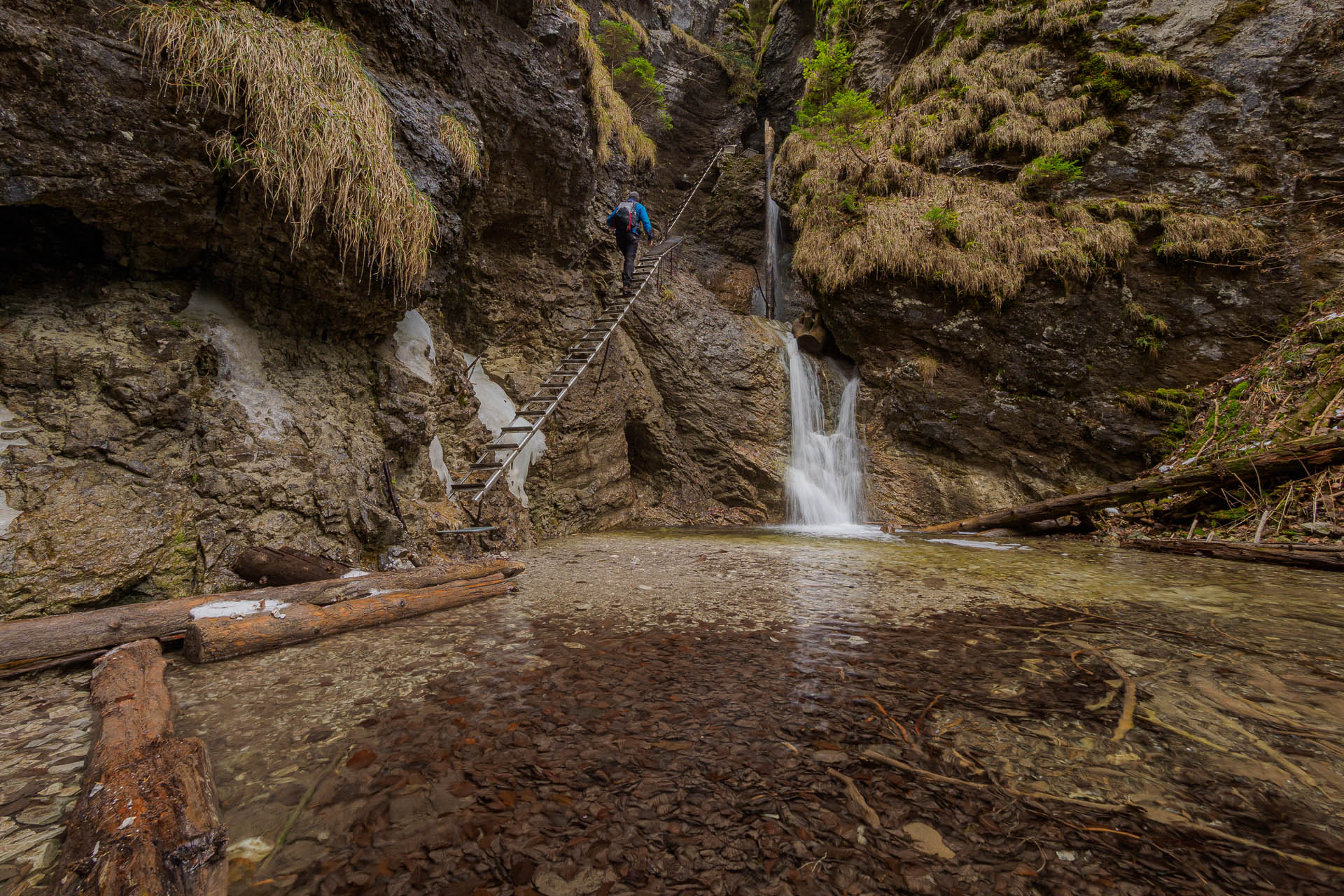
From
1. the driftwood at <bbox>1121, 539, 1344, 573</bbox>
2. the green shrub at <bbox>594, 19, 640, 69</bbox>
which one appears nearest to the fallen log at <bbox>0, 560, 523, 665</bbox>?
the driftwood at <bbox>1121, 539, 1344, 573</bbox>

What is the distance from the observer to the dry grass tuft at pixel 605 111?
8.18 meters

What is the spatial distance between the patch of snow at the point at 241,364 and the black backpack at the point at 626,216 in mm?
6090

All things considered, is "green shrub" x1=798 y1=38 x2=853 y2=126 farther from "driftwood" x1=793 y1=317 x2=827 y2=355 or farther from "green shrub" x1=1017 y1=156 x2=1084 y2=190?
"driftwood" x1=793 y1=317 x2=827 y2=355

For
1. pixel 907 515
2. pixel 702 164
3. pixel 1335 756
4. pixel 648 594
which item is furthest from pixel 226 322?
pixel 702 164

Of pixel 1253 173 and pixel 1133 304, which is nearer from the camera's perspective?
pixel 1253 173

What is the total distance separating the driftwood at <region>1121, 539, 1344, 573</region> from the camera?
13.4 ft

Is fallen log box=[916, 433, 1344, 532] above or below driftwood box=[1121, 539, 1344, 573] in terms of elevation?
above

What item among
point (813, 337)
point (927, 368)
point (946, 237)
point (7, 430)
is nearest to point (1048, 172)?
point (946, 237)

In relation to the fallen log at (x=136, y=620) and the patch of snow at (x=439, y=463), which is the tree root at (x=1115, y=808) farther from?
the patch of snow at (x=439, y=463)

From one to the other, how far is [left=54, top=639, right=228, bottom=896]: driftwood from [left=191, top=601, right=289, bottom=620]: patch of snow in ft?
3.46

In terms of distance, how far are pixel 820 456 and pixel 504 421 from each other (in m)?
5.81

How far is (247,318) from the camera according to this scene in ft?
14.1

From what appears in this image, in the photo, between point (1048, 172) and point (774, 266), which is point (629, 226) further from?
point (1048, 172)

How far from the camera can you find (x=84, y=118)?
3174 mm
